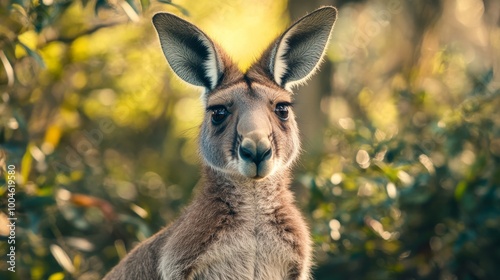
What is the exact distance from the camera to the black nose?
440 cm

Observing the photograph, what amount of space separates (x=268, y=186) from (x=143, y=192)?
14.6ft

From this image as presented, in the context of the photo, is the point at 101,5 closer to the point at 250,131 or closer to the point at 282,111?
the point at 282,111

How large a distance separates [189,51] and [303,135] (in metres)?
1.26

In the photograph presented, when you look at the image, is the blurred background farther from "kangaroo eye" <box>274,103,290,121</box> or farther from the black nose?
the black nose

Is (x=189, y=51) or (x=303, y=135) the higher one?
(x=189, y=51)

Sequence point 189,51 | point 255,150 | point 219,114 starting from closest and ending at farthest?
point 255,150, point 219,114, point 189,51

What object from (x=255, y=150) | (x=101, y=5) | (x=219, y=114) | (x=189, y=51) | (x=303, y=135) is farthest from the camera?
(x=303, y=135)

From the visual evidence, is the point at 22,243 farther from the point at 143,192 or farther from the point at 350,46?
the point at 350,46

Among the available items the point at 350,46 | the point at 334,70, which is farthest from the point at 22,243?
the point at 350,46

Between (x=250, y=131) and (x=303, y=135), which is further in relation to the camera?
(x=303, y=135)

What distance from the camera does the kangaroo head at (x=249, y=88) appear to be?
454 cm

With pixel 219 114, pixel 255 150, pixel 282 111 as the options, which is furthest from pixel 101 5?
pixel 255 150

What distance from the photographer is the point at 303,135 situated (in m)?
5.96

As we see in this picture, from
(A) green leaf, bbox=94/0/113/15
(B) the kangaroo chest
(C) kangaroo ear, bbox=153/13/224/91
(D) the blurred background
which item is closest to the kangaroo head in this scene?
(C) kangaroo ear, bbox=153/13/224/91
